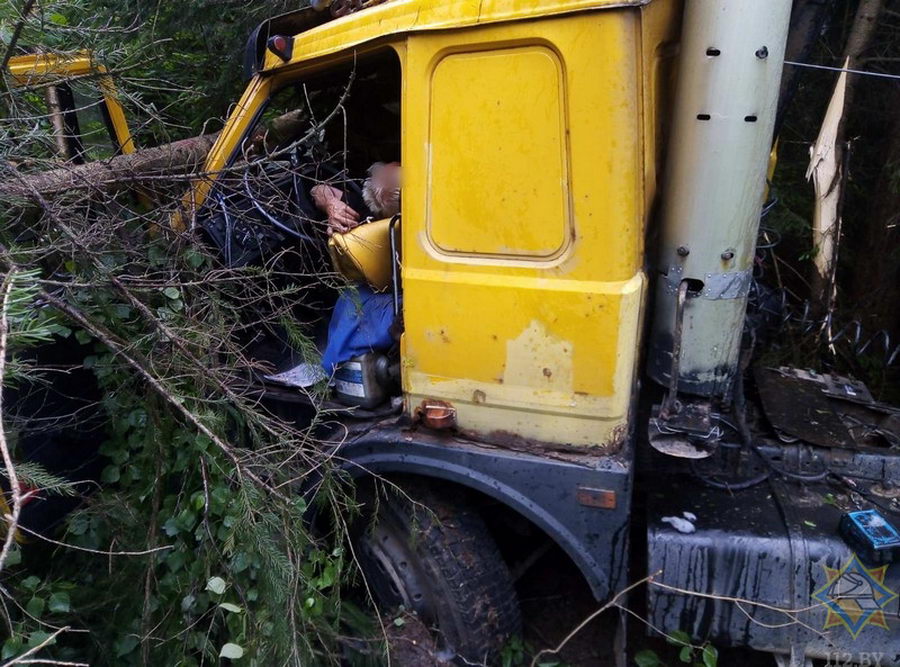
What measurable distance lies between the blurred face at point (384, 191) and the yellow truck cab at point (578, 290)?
9.0 inches

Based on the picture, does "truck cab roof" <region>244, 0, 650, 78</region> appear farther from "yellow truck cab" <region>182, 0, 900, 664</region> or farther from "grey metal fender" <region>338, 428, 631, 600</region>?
"grey metal fender" <region>338, 428, 631, 600</region>

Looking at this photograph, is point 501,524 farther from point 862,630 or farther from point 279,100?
point 279,100

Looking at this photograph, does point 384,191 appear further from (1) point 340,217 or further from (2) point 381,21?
(2) point 381,21

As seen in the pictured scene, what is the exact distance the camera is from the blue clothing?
2.31 metres

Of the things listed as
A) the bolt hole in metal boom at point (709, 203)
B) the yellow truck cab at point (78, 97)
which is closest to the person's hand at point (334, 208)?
the yellow truck cab at point (78, 97)

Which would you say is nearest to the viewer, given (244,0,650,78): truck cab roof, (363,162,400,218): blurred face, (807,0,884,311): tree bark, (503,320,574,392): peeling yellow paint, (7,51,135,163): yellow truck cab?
(244,0,650,78): truck cab roof

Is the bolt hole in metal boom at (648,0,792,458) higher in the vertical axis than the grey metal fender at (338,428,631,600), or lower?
higher

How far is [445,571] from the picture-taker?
2254mm

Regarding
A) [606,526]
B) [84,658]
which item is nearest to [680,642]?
[606,526]

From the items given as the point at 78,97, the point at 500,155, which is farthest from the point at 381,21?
the point at 78,97

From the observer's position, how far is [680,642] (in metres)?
1.98

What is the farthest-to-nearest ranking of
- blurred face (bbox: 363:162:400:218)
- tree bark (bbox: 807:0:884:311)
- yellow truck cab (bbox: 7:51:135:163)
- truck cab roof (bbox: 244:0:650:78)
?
tree bark (bbox: 807:0:884:311) → blurred face (bbox: 363:162:400:218) → yellow truck cab (bbox: 7:51:135:163) → truck cab roof (bbox: 244:0:650:78)

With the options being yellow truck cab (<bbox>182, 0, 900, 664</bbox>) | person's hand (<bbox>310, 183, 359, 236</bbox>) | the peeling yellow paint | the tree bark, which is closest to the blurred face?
person's hand (<bbox>310, 183, 359, 236</bbox>)

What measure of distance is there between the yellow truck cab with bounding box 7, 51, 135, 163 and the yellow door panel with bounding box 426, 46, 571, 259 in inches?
43.8
